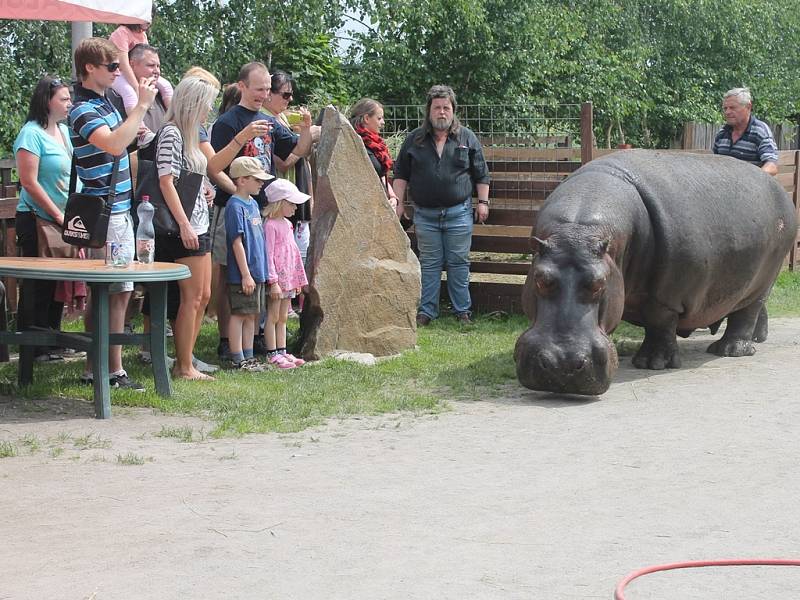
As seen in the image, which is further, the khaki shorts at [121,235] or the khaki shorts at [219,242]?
the khaki shorts at [219,242]

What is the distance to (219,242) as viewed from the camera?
8828 millimetres

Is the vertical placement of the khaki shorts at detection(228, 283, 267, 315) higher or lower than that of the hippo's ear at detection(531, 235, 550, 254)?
lower

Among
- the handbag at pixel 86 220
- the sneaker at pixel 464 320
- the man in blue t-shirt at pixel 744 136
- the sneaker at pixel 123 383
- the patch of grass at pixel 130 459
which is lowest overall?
the sneaker at pixel 464 320

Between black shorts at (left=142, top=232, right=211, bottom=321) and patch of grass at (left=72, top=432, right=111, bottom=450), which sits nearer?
patch of grass at (left=72, top=432, right=111, bottom=450)

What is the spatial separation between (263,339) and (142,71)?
2.23 metres

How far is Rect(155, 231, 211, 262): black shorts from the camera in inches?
320

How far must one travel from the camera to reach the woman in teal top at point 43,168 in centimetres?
861

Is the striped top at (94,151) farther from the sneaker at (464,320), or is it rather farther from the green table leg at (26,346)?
the sneaker at (464,320)

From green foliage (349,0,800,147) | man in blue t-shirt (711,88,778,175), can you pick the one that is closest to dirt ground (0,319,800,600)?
man in blue t-shirt (711,88,778,175)

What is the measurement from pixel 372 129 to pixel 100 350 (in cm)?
423

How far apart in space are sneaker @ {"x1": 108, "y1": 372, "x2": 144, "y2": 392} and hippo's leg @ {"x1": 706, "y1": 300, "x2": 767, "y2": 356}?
15.2ft

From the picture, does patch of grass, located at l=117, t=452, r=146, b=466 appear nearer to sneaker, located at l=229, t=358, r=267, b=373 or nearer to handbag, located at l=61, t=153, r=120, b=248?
handbag, located at l=61, t=153, r=120, b=248

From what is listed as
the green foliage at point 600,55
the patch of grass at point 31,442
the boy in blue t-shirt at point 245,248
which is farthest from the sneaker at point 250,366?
the green foliage at point 600,55

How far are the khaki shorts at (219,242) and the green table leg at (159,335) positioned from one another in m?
1.23
